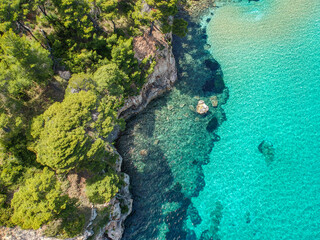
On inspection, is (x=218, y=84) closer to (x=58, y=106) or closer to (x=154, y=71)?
(x=154, y=71)

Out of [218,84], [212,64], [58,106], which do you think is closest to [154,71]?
[218,84]

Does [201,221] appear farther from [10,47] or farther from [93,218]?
[10,47]

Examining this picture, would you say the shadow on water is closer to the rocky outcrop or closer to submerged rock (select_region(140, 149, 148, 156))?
submerged rock (select_region(140, 149, 148, 156))

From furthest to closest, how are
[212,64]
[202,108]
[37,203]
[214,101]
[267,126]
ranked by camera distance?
1. [212,64]
2. [214,101]
3. [202,108]
4. [267,126]
5. [37,203]

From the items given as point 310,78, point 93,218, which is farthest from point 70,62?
point 310,78

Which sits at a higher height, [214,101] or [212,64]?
[212,64]

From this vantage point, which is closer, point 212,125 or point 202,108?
point 212,125
